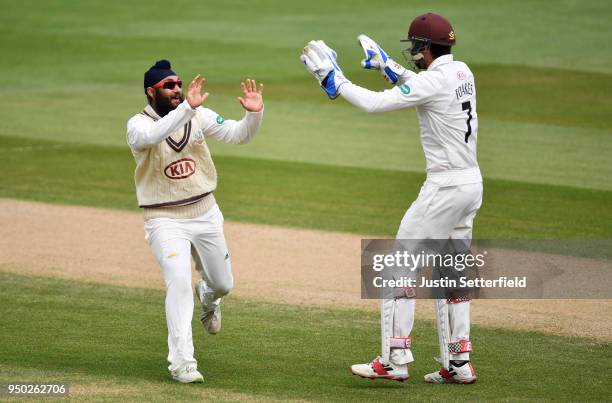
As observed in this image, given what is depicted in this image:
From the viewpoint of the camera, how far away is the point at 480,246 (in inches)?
515

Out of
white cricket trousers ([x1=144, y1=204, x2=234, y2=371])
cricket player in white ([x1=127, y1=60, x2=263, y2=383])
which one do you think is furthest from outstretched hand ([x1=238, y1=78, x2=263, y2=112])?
white cricket trousers ([x1=144, y1=204, x2=234, y2=371])

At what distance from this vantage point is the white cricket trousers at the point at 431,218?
829cm

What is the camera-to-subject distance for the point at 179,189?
28.2 ft

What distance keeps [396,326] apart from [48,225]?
6973 mm

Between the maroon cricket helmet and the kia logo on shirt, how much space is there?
1932 millimetres

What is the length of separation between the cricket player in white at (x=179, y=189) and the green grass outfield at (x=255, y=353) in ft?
1.68

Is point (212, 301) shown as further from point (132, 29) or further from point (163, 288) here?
point (132, 29)

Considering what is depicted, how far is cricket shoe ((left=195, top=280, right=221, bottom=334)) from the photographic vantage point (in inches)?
363

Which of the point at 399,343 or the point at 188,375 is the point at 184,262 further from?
the point at 399,343

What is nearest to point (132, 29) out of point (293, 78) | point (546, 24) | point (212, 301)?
point (293, 78)

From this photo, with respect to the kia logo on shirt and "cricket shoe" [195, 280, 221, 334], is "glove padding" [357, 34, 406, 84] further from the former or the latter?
"cricket shoe" [195, 280, 221, 334]

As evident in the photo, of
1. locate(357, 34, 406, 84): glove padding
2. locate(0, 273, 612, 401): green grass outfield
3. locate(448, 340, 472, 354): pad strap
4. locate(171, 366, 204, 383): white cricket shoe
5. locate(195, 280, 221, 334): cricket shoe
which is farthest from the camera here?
locate(195, 280, 221, 334): cricket shoe

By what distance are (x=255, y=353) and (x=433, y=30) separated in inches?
114

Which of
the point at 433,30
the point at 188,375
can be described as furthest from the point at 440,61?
the point at 188,375
